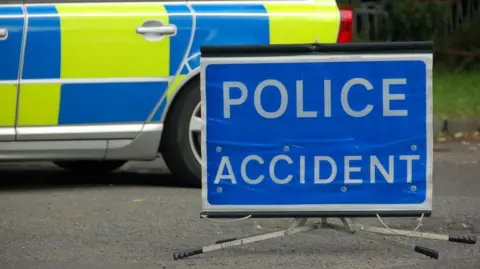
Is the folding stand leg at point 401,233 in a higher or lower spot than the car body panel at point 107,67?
lower

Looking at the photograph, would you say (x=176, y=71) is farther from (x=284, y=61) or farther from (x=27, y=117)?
(x=284, y=61)

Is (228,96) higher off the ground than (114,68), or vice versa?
(228,96)

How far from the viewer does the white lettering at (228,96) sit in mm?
5855

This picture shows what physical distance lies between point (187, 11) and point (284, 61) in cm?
239

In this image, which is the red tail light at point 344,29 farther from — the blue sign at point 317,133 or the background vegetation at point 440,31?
the background vegetation at point 440,31

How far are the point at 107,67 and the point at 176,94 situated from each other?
0.48 meters

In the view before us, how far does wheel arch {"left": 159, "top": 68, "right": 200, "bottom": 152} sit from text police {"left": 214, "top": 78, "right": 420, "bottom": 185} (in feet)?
7.26

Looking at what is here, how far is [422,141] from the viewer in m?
5.86

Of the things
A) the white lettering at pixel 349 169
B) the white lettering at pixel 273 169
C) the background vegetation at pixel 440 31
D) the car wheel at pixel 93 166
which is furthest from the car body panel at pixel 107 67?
the background vegetation at pixel 440 31

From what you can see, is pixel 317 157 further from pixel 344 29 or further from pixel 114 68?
pixel 344 29

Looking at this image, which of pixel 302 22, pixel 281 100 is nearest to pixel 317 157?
pixel 281 100

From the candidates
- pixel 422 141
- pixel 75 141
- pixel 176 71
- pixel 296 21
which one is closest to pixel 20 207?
pixel 75 141

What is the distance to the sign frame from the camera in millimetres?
5824

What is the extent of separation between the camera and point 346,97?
231 inches
